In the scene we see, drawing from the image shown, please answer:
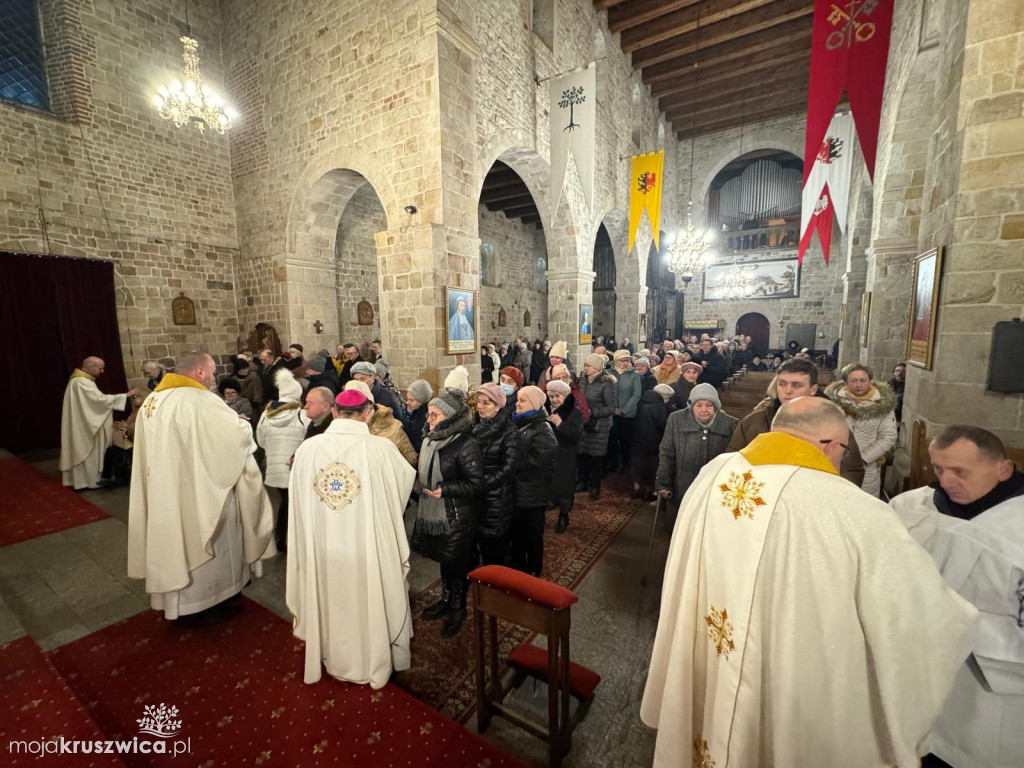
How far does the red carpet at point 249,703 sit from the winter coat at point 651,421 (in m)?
3.49

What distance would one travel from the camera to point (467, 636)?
2.93m

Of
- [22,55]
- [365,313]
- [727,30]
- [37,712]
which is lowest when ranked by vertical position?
[37,712]

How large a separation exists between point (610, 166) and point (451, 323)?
806 centimetres

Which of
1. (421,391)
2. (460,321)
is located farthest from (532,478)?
(460,321)

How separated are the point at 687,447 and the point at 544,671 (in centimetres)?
202

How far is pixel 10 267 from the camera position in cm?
703

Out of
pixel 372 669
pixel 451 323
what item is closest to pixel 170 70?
pixel 451 323

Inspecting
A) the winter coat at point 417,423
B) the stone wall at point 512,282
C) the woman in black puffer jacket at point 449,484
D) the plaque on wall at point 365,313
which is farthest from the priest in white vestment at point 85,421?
the stone wall at point 512,282

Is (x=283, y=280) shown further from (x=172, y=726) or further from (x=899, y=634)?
(x=899, y=634)

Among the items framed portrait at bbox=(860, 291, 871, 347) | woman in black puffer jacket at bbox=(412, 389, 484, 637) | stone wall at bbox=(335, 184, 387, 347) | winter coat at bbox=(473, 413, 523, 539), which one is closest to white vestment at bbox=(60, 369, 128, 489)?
woman in black puffer jacket at bbox=(412, 389, 484, 637)

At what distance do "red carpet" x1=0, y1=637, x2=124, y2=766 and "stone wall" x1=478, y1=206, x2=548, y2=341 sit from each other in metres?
12.4

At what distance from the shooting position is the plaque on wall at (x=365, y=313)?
10961 mm

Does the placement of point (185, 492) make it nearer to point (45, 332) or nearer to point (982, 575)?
point (982, 575)

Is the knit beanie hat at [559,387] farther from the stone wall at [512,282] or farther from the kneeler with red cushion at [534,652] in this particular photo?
the stone wall at [512,282]
